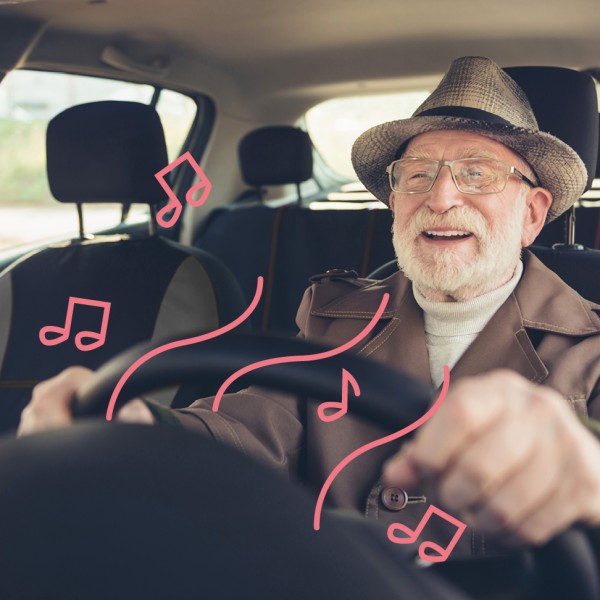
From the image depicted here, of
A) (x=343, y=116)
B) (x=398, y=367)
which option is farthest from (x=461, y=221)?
(x=343, y=116)

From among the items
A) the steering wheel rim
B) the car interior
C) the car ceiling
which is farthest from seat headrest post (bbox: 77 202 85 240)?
the steering wheel rim

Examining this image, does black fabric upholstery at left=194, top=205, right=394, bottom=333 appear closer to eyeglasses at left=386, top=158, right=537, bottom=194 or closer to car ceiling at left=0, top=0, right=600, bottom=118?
car ceiling at left=0, top=0, right=600, bottom=118

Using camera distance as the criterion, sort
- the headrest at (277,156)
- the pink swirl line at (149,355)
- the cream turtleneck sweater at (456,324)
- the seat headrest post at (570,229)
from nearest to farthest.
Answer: the pink swirl line at (149,355)
the cream turtleneck sweater at (456,324)
the seat headrest post at (570,229)
the headrest at (277,156)

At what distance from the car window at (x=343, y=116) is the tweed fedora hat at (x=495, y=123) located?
1.22 m

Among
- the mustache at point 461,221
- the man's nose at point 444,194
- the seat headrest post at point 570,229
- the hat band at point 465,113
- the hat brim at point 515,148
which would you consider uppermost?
the hat band at point 465,113

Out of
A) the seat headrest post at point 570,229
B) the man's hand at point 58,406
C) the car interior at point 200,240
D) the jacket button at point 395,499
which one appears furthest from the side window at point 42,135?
the man's hand at point 58,406

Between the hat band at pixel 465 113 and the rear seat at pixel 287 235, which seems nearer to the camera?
the hat band at pixel 465 113

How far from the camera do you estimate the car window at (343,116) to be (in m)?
3.22

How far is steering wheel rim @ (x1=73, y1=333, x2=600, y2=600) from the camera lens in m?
0.61

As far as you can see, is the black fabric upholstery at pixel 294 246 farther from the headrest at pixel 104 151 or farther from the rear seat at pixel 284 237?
the headrest at pixel 104 151

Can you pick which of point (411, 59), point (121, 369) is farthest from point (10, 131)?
point (121, 369)

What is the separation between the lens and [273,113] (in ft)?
11.1

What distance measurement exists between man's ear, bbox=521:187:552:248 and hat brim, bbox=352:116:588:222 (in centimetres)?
2

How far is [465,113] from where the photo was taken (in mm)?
1592
